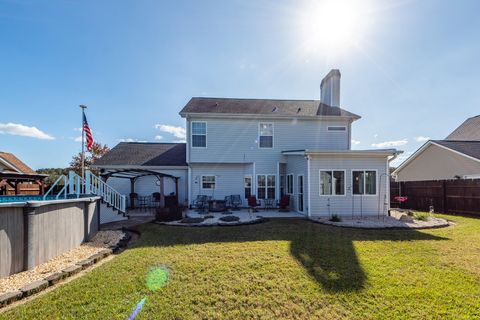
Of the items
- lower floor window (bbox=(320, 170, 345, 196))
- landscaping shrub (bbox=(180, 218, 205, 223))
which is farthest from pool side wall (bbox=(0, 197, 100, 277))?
lower floor window (bbox=(320, 170, 345, 196))

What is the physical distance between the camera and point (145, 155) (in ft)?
52.5

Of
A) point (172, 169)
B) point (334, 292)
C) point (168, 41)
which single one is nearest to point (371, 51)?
point (168, 41)

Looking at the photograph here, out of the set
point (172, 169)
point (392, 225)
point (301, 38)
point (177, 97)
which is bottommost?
point (392, 225)

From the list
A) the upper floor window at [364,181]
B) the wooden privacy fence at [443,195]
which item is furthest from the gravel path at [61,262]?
the wooden privacy fence at [443,195]

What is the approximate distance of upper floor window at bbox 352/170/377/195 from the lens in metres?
11.2

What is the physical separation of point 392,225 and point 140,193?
45.3 ft

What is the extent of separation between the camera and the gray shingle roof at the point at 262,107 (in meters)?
14.2

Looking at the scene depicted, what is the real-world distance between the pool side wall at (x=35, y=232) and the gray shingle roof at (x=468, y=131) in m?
27.0

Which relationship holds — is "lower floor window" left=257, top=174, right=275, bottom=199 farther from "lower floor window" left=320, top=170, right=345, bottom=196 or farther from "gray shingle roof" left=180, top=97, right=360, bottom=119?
"gray shingle roof" left=180, top=97, right=360, bottom=119

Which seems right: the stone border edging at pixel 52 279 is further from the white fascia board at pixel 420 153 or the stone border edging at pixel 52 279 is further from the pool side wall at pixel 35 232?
the white fascia board at pixel 420 153

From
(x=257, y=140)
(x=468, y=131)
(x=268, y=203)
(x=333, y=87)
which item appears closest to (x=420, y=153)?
(x=468, y=131)

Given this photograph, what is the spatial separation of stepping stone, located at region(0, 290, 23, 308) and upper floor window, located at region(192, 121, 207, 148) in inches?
416

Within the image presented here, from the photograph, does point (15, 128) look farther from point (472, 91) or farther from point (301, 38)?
point (472, 91)

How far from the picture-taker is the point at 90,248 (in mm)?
6379
